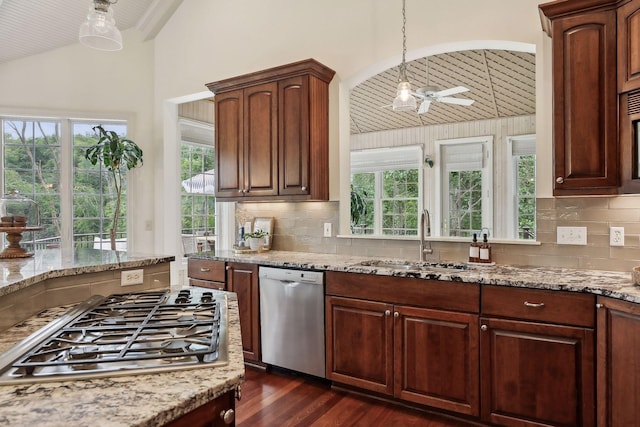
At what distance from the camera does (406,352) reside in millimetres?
2518

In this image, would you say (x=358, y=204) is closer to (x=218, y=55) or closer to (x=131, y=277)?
(x=218, y=55)

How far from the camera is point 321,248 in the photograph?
3582 mm

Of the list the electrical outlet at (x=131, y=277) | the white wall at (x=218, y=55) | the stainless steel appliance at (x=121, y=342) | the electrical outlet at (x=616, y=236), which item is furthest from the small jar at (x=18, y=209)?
the electrical outlet at (x=616, y=236)

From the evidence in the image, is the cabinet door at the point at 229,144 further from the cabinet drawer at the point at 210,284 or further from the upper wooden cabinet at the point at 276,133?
the cabinet drawer at the point at 210,284

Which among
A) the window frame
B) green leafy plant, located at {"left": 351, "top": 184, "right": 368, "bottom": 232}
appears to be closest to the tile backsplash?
the window frame

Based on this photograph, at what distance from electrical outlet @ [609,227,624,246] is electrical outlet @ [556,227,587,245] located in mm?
132

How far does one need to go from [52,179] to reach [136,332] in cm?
405

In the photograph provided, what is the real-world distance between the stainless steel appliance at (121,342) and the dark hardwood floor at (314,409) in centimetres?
132

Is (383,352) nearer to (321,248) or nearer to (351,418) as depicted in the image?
(351,418)

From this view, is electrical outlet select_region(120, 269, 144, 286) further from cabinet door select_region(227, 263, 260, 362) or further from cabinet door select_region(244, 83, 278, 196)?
cabinet door select_region(244, 83, 278, 196)

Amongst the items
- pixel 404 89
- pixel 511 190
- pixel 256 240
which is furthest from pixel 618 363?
pixel 511 190

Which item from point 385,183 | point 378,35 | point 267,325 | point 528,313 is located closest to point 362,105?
point 385,183

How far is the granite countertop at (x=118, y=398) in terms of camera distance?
72 cm

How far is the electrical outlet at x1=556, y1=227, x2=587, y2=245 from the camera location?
101 inches
